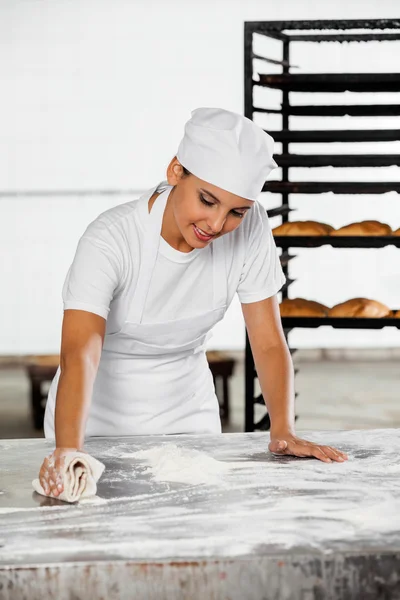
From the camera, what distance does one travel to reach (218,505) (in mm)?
1281

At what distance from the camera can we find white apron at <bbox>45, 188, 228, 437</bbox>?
1801 mm

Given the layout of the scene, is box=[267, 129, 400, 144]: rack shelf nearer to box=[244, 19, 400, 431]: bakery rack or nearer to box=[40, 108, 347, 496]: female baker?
box=[244, 19, 400, 431]: bakery rack

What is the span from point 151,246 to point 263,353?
0.34 m

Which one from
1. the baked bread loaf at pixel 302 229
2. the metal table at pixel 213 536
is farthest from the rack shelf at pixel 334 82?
the metal table at pixel 213 536

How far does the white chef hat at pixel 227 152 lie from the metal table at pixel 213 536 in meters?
0.53

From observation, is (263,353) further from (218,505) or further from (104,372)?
(218,505)

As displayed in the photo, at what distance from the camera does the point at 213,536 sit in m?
1.15

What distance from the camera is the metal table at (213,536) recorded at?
3.52 feet

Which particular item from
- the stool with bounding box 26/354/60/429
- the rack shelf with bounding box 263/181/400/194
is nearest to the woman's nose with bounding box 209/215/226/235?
the rack shelf with bounding box 263/181/400/194

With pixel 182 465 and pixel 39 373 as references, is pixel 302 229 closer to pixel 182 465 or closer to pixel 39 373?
pixel 39 373

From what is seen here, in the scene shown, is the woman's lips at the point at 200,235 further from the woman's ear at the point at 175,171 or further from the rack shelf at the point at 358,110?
the rack shelf at the point at 358,110

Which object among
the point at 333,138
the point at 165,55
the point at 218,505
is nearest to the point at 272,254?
the point at 218,505

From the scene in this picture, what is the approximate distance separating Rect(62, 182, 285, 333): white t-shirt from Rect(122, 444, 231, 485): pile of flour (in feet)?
0.95

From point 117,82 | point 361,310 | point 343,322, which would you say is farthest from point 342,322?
point 117,82
